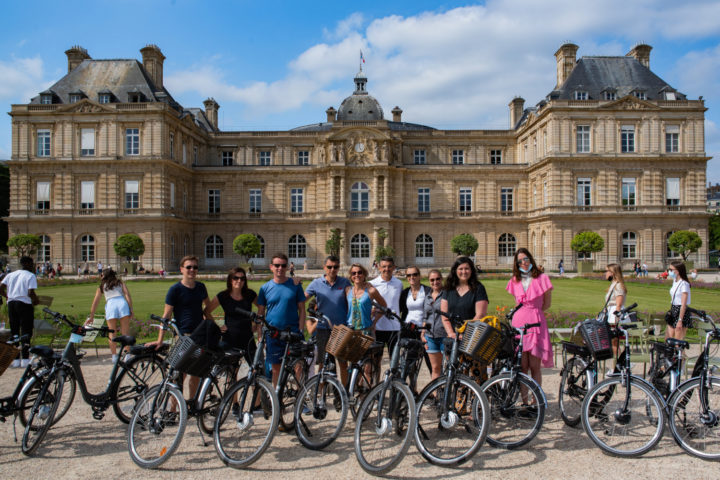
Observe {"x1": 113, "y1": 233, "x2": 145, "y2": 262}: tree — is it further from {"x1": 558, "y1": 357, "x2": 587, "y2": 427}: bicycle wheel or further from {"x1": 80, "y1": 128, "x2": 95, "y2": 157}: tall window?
A: {"x1": 558, "y1": 357, "x2": 587, "y2": 427}: bicycle wheel

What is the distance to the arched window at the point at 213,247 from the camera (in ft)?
147

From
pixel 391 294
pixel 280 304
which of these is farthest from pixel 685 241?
pixel 280 304

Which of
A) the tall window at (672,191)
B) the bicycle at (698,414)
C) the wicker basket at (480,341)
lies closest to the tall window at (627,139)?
the tall window at (672,191)

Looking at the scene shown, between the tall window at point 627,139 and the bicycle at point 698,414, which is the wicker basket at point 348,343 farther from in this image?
the tall window at point 627,139

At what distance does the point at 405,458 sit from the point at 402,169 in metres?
39.3

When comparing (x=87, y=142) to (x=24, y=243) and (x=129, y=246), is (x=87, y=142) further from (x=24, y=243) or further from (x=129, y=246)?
(x=129, y=246)

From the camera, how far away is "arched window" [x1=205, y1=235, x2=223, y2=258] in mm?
44906

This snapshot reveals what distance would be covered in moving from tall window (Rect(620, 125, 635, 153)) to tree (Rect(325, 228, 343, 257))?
22559 millimetres

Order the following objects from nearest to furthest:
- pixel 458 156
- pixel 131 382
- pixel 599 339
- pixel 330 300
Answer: pixel 599 339 < pixel 131 382 < pixel 330 300 < pixel 458 156

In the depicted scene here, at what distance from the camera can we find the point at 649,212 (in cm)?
3938

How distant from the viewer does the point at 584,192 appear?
3975 cm

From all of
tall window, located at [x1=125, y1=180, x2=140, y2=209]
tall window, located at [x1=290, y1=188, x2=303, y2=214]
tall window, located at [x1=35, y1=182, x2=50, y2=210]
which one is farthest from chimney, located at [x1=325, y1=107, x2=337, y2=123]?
tall window, located at [x1=35, y1=182, x2=50, y2=210]

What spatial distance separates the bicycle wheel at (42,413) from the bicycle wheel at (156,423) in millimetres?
1057

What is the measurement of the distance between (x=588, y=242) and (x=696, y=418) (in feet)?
107
